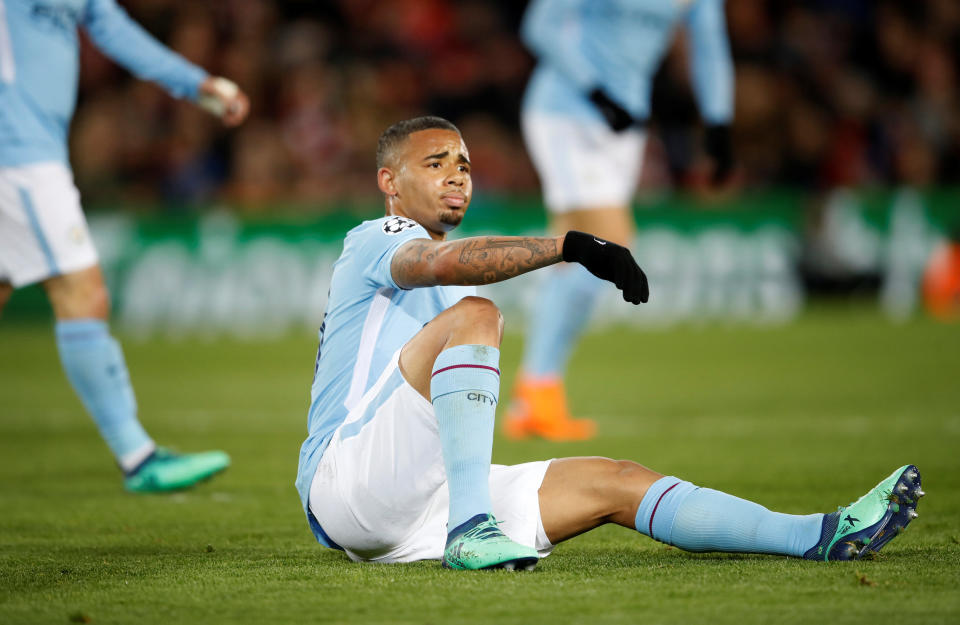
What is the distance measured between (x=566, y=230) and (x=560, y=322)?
45cm

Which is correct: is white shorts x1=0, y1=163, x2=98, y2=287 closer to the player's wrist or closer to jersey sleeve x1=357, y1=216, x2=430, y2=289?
jersey sleeve x1=357, y1=216, x2=430, y2=289

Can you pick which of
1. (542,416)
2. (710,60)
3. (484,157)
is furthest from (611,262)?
(484,157)

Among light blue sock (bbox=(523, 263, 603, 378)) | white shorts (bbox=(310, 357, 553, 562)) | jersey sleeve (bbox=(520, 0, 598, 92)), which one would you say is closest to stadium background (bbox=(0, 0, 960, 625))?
light blue sock (bbox=(523, 263, 603, 378))

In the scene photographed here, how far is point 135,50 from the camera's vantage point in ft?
16.9

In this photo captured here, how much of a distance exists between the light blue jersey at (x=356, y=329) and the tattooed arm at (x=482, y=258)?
0.67ft

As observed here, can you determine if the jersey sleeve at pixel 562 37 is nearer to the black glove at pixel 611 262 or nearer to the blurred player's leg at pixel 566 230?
the blurred player's leg at pixel 566 230

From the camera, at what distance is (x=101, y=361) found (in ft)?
16.1

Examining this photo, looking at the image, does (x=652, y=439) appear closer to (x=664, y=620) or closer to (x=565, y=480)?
(x=565, y=480)

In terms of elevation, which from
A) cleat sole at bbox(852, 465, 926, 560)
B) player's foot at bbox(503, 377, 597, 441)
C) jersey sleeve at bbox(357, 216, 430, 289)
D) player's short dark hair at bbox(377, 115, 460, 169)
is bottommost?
player's foot at bbox(503, 377, 597, 441)

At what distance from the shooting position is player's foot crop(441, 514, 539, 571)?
9.79 ft

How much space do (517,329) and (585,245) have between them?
32.7 feet

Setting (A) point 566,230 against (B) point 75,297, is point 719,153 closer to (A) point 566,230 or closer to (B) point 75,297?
(A) point 566,230

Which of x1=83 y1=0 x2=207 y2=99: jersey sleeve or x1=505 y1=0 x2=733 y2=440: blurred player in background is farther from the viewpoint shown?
x1=505 y1=0 x2=733 y2=440: blurred player in background

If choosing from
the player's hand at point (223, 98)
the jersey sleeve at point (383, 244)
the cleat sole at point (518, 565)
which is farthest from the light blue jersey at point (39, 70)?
the cleat sole at point (518, 565)
